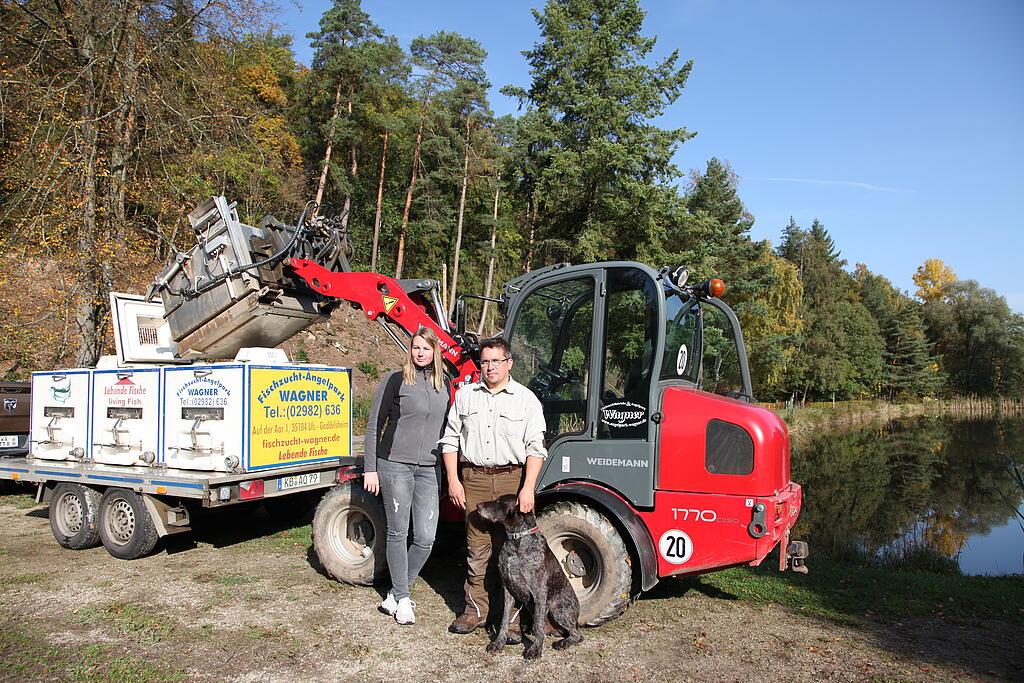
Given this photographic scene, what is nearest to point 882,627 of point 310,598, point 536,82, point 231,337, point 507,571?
point 507,571

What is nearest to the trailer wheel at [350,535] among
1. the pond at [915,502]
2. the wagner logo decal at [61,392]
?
the wagner logo decal at [61,392]

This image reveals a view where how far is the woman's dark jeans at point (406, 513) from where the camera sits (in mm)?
4758

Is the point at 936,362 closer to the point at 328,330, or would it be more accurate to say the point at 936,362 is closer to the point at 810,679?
the point at 328,330

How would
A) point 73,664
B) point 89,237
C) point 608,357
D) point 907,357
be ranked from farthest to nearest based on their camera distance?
1. point 907,357
2. point 89,237
3. point 608,357
4. point 73,664

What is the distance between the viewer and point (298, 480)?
6.34 metres

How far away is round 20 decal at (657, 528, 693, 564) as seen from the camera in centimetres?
462

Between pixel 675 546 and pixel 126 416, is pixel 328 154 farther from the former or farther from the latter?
pixel 675 546

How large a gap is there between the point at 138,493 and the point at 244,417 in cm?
142

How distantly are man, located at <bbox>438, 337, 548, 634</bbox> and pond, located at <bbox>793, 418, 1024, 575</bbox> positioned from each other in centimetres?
637

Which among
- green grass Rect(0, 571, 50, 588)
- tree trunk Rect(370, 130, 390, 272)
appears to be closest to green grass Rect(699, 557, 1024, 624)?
green grass Rect(0, 571, 50, 588)

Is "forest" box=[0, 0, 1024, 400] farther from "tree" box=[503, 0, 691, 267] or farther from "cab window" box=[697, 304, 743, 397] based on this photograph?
"cab window" box=[697, 304, 743, 397]

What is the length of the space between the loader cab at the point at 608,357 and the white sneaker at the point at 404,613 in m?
1.30

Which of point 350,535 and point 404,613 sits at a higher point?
point 350,535

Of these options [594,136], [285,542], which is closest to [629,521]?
[285,542]
